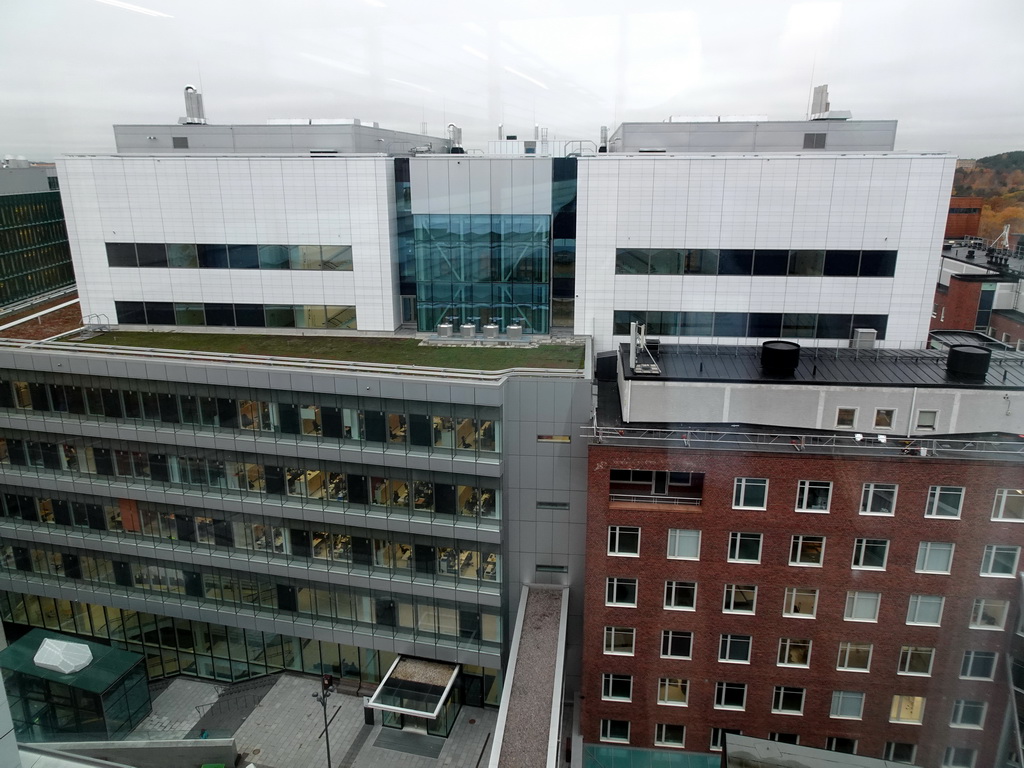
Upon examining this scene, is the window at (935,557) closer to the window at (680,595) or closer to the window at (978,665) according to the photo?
the window at (978,665)

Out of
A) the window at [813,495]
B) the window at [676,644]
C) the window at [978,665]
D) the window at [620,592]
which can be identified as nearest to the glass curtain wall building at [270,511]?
the window at [620,592]

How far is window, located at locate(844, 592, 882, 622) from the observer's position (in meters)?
5.48

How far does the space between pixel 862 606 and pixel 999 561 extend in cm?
150

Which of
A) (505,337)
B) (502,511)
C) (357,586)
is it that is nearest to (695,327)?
(505,337)

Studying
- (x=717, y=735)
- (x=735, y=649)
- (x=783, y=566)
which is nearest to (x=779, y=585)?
(x=783, y=566)

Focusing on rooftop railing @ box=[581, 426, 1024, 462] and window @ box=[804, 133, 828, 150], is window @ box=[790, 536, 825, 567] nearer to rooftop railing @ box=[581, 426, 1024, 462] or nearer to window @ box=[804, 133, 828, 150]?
rooftop railing @ box=[581, 426, 1024, 462]

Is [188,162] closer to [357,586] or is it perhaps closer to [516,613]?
[357,586]

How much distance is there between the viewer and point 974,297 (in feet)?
15.9

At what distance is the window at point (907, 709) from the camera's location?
474 cm

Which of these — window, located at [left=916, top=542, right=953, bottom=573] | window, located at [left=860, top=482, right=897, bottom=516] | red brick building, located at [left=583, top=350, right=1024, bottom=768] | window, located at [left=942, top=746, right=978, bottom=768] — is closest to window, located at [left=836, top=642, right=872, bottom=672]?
red brick building, located at [left=583, top=350, right=1024, bottom=768]

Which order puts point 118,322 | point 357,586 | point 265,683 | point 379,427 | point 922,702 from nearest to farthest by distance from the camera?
point 922,702
point 379,427
point 357,586
point 265,683
point 118,322

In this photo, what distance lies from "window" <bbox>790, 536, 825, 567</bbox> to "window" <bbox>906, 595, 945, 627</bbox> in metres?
Answer: 0.71

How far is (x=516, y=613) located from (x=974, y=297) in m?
4.96

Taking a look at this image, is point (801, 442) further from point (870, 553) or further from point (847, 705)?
point (847, 705)
